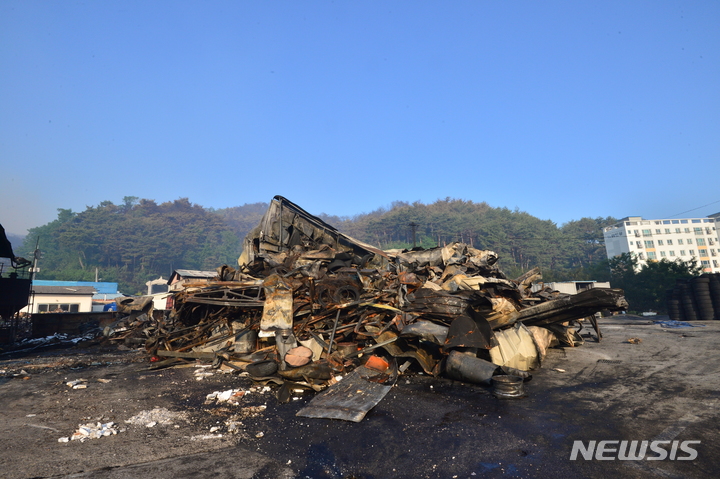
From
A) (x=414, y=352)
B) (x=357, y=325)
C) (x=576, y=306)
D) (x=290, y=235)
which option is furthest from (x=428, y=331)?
(x=290, y=235)

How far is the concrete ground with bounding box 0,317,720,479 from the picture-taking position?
346 cm

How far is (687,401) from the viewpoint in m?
5.18

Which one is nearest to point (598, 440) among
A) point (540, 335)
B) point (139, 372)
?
point (540, 335)

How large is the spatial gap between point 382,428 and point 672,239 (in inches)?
3434

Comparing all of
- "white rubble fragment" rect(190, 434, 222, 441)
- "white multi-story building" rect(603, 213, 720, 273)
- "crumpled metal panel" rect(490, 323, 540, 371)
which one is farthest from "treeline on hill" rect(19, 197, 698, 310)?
"white rubble fragment" rect(190, 434, 222, 441)

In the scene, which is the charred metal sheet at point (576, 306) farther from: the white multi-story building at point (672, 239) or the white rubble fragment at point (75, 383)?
the white multi-story building at point (672, 239)

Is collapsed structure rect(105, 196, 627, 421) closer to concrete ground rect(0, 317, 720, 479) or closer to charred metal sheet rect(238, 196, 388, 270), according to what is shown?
concrete ground rect(0, 317, 720, 479)

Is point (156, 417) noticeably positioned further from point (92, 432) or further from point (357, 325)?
point (357, 325)

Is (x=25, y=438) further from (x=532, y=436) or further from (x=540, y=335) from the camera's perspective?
(x=540, y=335)

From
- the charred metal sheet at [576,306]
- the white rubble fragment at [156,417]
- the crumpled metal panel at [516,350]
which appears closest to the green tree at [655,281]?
the charred metal sheet at [576,306]

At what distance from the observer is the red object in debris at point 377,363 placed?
6.86 m

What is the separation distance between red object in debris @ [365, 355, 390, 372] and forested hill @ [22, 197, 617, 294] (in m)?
57.2

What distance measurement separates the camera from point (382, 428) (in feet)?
14.7

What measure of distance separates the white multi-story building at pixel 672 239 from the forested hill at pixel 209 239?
8.84 meters
